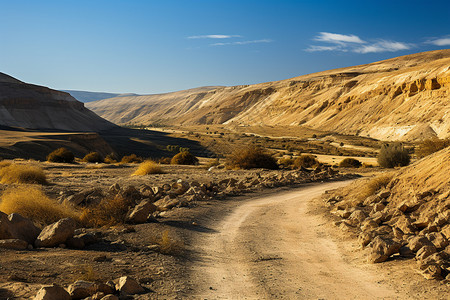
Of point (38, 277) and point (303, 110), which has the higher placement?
point (303, 110)

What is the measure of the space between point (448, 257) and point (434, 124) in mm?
68619

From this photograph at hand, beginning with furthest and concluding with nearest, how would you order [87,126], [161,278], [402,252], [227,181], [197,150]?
[87,126] → [197,150] → [227,181] → [402,252] → [161,278]

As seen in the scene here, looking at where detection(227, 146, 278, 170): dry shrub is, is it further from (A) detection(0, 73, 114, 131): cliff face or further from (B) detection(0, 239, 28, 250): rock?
(A) detection(0, 73, 114, 131): cliff face

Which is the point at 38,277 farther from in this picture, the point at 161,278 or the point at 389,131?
the point at 389,131

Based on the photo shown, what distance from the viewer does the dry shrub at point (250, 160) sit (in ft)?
94.9

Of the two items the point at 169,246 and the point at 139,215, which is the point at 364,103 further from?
the point at 169,246

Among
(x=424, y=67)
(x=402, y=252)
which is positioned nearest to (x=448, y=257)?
(x=402, y=252)

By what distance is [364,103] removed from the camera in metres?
90.5

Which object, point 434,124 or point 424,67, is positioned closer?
point 434,124

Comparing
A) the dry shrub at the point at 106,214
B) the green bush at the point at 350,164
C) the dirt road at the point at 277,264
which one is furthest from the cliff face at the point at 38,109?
the dirt road at the point at 277,264

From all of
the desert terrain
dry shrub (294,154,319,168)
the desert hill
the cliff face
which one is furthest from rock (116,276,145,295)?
the cliff face

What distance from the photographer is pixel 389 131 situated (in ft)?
246

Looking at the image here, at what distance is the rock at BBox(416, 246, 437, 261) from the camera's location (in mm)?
7020

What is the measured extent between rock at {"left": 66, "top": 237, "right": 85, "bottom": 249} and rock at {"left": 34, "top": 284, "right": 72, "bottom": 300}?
3043 millimetres
